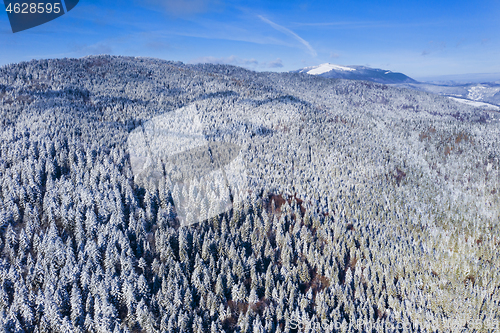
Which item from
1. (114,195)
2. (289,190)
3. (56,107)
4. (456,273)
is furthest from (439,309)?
(56,107)

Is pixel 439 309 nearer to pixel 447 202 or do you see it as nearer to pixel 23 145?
pixel 447 202

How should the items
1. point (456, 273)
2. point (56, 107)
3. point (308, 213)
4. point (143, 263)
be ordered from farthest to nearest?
1. point (56, 107)
2. point (308, 213)
3. point (456, 273)
4. point (143, 263)

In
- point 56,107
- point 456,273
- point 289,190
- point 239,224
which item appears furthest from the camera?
point 56,107

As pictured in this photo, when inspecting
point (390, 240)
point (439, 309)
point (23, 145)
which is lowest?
point (439, 309)

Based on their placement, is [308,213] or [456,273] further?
[308,213]

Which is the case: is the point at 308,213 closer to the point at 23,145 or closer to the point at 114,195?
the point at 114,195

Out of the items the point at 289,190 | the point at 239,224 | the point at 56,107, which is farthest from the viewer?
the point at 56,107

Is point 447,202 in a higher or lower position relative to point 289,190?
lower

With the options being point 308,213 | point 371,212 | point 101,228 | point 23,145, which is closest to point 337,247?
point 308,213

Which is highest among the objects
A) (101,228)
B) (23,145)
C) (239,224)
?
(23,145)
